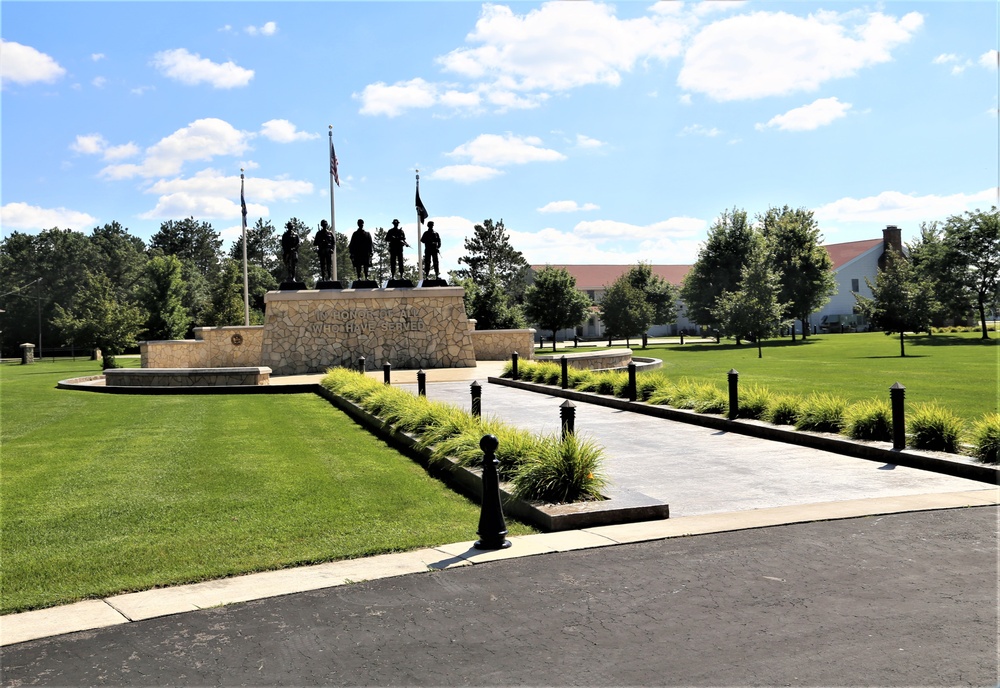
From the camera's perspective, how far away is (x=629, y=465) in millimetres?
10234

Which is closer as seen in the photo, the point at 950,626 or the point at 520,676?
the point at 520,676

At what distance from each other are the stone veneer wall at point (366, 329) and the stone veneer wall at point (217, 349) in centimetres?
325

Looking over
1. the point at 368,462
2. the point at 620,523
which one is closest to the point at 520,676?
the point at 620,523

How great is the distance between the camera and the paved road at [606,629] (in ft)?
13.4

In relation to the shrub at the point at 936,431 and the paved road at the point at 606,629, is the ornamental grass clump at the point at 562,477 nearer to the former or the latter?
the paved road at the point at 606,629

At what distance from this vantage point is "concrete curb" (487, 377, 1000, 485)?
893 cm

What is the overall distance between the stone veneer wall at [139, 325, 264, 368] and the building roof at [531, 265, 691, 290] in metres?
60.6

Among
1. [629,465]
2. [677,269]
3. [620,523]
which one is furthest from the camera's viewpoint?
[677,269]

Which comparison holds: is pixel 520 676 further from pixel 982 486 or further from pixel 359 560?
pixel 982 486

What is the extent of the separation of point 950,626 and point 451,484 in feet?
19.3

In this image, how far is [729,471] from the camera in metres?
9.66

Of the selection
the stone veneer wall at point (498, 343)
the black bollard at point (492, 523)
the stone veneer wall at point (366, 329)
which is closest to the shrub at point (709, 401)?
the black bollard at point (492, 523)

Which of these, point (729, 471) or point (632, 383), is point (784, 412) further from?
point (632, 383)

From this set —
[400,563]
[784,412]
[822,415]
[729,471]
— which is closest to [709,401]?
[784,412]
